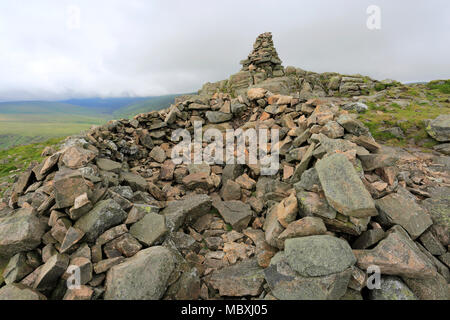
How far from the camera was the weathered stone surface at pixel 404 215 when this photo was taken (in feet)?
19.6

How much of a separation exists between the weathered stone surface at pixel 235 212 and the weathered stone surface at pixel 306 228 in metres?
2.92

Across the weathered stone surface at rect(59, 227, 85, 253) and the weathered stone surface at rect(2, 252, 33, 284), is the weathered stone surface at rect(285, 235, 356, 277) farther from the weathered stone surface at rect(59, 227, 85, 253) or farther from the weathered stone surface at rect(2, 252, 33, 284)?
the weathered stone surface at rect(2, 252, 33, 284)

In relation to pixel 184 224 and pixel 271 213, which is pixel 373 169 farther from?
pixel 184 224

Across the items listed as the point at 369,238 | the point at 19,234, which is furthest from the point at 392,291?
the point at 19,234

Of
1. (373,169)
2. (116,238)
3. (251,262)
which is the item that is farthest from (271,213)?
(116,238)

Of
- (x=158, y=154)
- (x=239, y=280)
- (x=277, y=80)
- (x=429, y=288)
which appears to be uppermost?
(x=277, y=80)

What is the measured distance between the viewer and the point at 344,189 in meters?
5.49

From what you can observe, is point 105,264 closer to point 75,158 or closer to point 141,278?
point 141,278

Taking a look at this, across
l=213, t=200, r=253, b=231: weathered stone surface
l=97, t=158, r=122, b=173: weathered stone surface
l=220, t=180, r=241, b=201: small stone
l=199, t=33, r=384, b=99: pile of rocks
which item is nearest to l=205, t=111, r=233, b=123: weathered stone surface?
l=220, t=180, r=241, b=201: small stone

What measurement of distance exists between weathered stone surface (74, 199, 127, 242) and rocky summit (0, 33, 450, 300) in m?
0.03

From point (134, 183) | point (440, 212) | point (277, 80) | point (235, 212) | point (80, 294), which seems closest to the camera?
point (80, 294)

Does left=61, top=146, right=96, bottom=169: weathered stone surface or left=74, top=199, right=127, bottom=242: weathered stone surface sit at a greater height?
left=61, top=146, right=96, bottom=169: weathered stone surface

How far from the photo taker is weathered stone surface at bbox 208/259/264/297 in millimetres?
5516

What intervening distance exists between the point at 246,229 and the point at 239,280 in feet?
8.90
